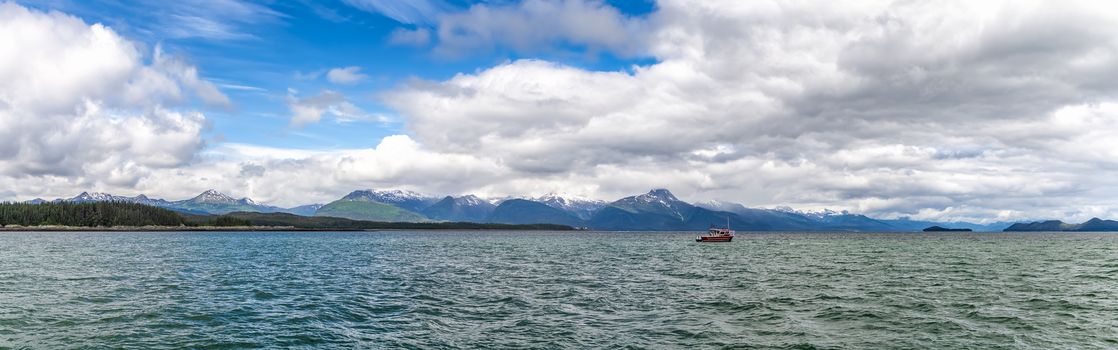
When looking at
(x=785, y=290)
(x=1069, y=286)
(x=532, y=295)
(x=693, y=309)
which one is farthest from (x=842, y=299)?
(x=1069, y=286)

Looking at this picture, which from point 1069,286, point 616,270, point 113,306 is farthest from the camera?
point 616,270

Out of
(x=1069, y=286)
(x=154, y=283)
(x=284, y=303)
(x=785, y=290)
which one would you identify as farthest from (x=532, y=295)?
(x=1069, y=286)

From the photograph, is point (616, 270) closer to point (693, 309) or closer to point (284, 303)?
point (693, 309)

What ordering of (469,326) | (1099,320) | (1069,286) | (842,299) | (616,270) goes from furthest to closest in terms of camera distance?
1. (616,270)
2. (1069,286)
3. (842,299)
4. (1099,320)
5. (469,326)

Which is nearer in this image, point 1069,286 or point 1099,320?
point 1099,320

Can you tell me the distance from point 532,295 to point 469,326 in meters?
17.0

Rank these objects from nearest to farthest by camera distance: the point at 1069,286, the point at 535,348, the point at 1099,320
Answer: the point at 535,348, the point at 1099,320, the point at 1069,286

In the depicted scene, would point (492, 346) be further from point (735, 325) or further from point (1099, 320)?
point (1099, 320)

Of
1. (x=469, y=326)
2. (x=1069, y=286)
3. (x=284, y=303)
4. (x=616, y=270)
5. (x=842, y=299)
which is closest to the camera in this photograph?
(x=469, y=326)

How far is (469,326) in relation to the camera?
41188 mm

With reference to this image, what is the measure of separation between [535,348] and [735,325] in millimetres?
14976

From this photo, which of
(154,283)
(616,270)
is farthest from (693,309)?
(154,283)

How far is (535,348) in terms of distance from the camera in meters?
34.6

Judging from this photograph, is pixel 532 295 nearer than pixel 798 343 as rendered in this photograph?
No
